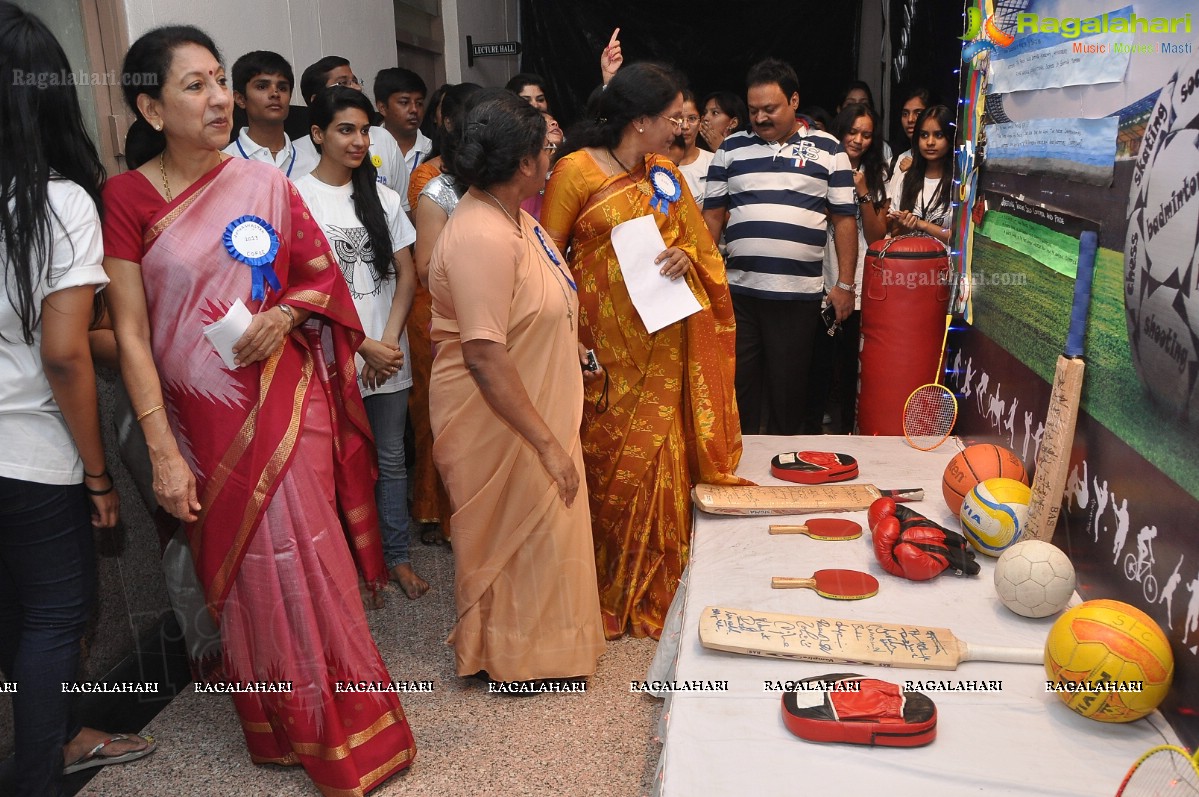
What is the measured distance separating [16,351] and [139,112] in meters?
0.51

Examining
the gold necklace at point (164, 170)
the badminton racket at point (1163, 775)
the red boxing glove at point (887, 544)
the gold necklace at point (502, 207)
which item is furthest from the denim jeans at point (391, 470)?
the badminton racket at point (1163, 775)

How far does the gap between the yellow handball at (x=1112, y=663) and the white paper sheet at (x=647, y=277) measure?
130 cm

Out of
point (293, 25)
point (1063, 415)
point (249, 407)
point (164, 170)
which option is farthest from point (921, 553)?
point (293, 25)

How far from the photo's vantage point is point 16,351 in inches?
63.1

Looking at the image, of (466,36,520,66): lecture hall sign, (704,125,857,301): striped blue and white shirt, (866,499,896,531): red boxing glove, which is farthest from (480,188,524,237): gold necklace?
(466,36,520,66): lecture hall sign

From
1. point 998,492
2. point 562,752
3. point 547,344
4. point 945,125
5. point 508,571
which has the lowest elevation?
point 562,752

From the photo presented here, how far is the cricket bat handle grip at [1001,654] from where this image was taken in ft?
5.28

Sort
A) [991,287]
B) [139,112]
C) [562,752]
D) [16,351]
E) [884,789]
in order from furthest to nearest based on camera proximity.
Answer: [991,287] < [562,752] < [139,112] < [16,351] < [884,789]

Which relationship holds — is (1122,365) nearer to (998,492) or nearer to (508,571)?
(998,492)

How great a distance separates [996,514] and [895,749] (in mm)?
697

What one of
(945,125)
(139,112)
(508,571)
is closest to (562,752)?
(508,571)

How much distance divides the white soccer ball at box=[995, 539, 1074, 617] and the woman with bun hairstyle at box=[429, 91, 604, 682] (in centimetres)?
96

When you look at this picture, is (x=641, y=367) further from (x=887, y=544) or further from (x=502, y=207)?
(x=887, y=544)

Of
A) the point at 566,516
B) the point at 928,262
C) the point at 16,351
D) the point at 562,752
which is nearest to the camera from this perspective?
the point at 16,351
